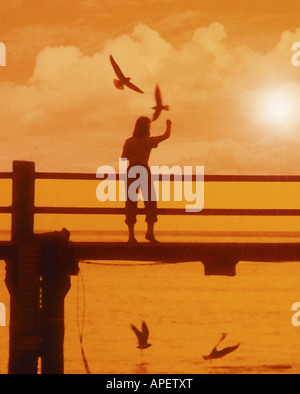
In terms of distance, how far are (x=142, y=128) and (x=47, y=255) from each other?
2.12 m

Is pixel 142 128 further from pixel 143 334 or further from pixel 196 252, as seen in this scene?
pixel 143 334

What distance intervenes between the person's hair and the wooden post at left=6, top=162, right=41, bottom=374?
1473 millimetres

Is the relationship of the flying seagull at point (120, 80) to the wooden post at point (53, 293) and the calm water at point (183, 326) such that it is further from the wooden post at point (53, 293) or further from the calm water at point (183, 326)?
the calm water at point (183, 326)

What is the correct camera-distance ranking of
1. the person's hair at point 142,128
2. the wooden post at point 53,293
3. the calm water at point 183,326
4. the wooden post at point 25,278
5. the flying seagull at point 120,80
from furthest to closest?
the calm water at point 183,326 → the flying seagull at point 120,80 → the wooden post at point 53,293 → the person's hair at point 142,128 → the wooden post at point 25,278

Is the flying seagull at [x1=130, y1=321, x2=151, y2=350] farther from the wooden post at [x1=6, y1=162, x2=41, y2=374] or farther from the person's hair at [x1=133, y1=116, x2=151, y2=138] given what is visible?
the person's hair at [x1=133, y1=116, x2=151, y2=138]

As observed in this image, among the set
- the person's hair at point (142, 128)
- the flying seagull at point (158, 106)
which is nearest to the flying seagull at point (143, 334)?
the person's hair at point (142, 128)

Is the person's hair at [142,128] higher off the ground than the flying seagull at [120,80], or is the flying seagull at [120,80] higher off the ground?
the flying seagull at [120,80]

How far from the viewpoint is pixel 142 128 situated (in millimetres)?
10695

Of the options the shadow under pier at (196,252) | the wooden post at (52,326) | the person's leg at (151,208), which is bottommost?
the wooden post at (52,326)

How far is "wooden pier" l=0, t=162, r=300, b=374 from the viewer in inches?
417

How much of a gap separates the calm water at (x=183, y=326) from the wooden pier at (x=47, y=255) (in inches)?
240

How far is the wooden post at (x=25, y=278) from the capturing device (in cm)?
1052

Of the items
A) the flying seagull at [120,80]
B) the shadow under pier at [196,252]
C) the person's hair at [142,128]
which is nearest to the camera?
the person's hair at [142,128]
